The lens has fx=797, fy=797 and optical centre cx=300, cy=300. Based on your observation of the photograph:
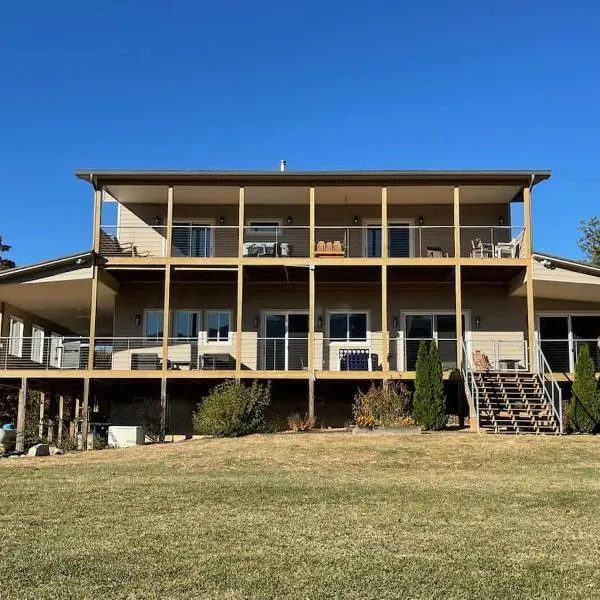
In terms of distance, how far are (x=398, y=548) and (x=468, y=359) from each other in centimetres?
1482

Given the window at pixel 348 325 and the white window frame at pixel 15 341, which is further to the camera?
the white window frame at pixel 15 341

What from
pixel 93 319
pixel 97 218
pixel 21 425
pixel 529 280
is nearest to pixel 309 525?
pixel 21 425

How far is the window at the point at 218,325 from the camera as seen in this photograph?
25.4m

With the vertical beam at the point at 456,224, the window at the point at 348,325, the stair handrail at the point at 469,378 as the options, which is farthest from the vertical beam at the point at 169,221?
the stair handrail at the point at 469,378

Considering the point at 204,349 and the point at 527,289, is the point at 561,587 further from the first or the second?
the point at 204,349

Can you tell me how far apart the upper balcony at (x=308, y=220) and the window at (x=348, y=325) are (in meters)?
1.95

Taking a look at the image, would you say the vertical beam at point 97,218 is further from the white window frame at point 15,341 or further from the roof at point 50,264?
the white window frame at point 15,341

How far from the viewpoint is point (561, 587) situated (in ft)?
21.9

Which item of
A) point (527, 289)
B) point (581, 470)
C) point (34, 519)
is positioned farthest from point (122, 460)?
point (527, 289)

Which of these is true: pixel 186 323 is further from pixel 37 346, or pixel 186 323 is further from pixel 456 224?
pixel 456 224

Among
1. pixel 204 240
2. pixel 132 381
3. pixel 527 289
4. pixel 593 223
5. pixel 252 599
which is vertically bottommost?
pixel 252 599

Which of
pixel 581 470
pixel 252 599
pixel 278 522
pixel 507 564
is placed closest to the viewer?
pixel 252 599

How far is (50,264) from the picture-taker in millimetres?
23266

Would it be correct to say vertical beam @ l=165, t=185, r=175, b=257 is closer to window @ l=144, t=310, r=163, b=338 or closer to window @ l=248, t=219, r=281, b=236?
window @ l=144, t=310, r=163, b=338
